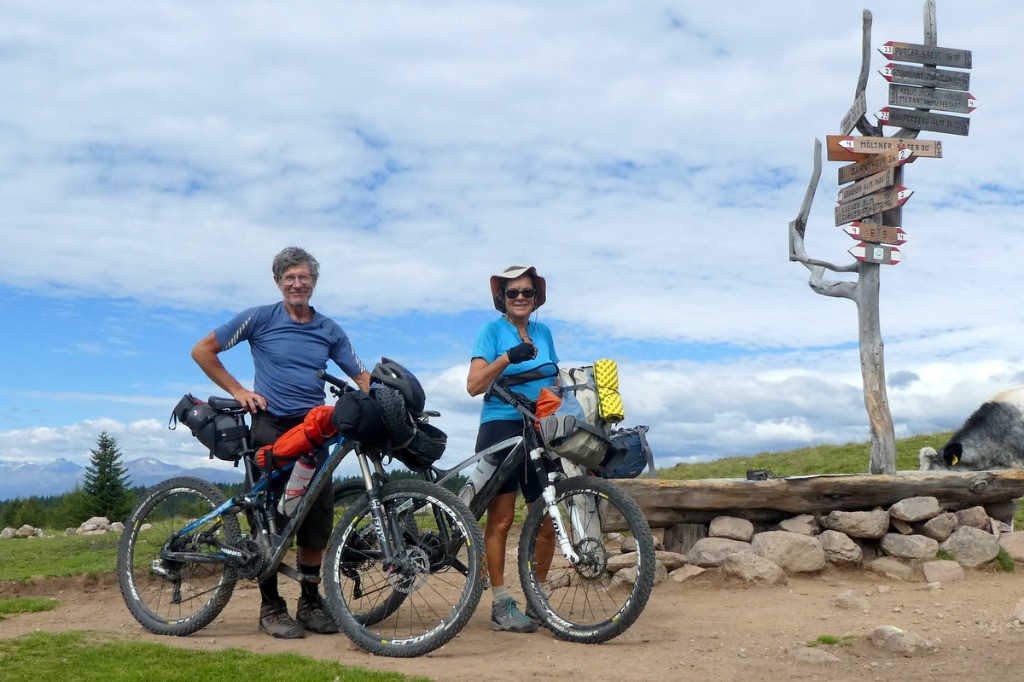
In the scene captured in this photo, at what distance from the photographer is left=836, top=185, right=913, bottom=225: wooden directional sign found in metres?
11.8

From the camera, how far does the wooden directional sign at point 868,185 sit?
1179cm

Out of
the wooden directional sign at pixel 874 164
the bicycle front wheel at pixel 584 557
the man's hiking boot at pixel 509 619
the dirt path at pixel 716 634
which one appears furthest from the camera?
the wooden directional sign at pixel 874 164

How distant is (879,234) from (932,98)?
2.08 metres

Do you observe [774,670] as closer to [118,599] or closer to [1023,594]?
[1023,594]

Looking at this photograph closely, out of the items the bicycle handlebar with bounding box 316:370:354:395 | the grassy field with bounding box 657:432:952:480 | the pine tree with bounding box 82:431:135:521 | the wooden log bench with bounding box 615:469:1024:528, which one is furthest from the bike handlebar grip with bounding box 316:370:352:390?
the pine tree with bounding box 82:431:135:521

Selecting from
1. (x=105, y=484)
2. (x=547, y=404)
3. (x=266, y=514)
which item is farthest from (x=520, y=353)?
(x=105, y=484)

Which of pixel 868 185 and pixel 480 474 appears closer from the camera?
pixel 480 474

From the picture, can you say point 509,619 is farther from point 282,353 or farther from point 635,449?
point 282,353

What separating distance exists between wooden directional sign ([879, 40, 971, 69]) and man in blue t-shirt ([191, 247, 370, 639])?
905cm

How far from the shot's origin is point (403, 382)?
611 cm

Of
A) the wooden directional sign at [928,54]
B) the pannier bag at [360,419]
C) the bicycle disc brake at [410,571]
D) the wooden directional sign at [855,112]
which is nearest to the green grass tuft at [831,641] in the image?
the bicycle disc brake at [410,571]

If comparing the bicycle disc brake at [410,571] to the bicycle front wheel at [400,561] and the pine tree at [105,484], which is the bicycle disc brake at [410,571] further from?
the pine tree at [105,484]

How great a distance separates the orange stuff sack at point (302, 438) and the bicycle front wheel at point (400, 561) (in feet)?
2.02

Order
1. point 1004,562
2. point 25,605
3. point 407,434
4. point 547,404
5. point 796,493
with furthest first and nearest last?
point 796,493
point 1004,562
point 25,605
point 547,404
point 407,434
